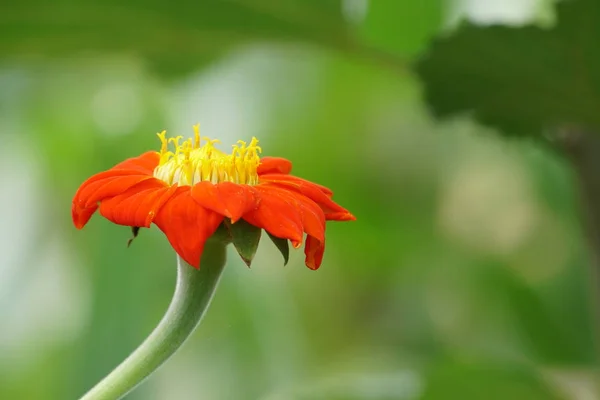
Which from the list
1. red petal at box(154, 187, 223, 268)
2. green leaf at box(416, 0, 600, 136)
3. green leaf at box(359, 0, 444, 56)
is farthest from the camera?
green leaf at box(359, 0, 444, 56)

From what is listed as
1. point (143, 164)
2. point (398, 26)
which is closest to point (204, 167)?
point (143, 164)

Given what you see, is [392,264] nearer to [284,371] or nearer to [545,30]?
[284,371]

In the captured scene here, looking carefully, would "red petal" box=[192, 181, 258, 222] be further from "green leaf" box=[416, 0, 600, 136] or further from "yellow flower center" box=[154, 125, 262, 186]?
"green leaf" box=[416, 0, 600, 136]

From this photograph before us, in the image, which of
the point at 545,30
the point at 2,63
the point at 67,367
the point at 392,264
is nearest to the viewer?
the point at 545,30

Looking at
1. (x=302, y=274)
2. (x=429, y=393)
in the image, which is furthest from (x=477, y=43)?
(x=302, y=274)

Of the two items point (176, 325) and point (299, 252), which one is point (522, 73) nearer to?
point (176, 325)

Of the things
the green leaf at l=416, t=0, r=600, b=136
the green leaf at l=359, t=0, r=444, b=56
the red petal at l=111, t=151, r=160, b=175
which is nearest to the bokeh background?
the green leaf at l=359, t=0, r=444, b=56

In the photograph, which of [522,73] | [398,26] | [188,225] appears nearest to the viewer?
[188,225]
